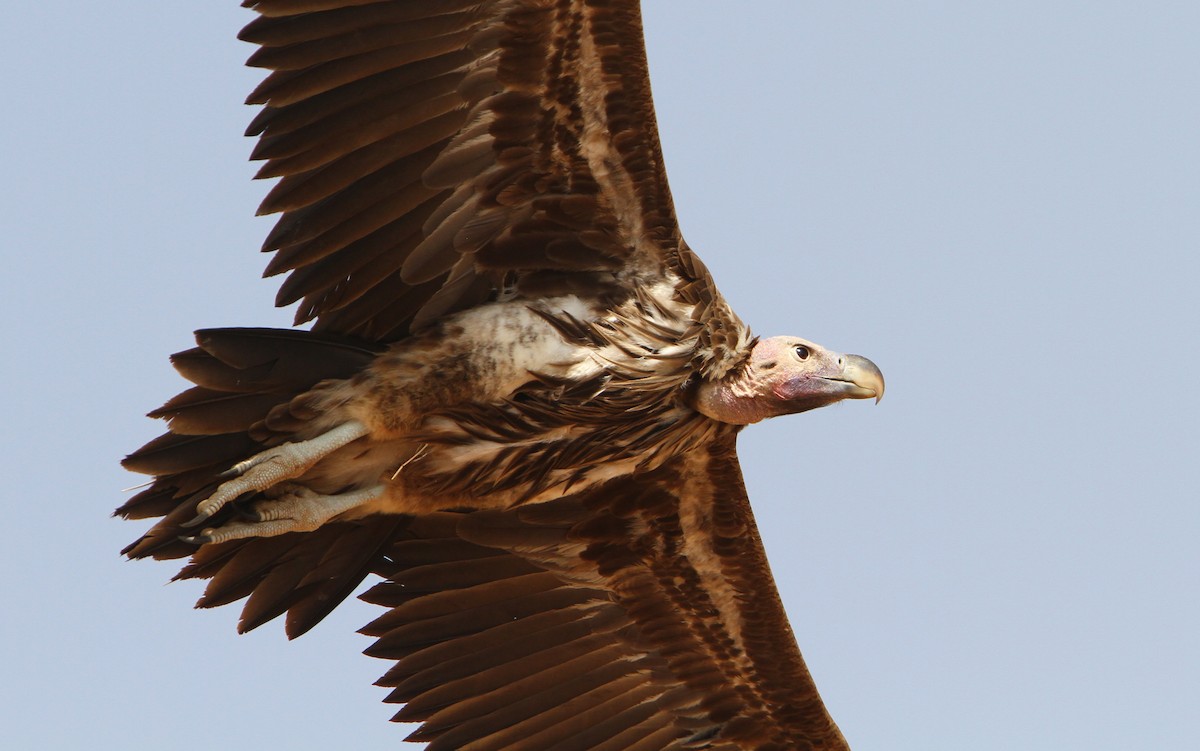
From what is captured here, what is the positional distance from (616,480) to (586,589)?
860mm

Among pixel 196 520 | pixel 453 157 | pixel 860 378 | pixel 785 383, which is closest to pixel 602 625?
pixel 785 383

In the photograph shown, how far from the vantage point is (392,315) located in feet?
34.1

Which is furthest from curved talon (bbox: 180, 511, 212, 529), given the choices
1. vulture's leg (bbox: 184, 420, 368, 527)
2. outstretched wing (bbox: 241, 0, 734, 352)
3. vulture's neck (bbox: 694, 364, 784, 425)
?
vulture's neck (bbox: 694, 364, 784, 425)

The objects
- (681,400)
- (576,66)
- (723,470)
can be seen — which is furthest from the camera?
(723,470)

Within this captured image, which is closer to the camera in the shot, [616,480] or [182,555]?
[182,555]

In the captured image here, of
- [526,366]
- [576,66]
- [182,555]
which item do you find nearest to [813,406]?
[526,366]

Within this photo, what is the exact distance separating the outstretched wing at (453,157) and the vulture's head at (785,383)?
1.68 ft

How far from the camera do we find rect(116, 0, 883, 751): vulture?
9.81m

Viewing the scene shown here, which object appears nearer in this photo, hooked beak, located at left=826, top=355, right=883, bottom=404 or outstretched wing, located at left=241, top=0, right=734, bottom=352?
outstretched wing, located at left=241, top=0, right=734, bottom=352

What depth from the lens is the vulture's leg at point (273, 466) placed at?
32.4 ft

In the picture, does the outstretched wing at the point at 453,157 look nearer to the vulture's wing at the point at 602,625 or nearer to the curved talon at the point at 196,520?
the curved talon at the point at 196,520

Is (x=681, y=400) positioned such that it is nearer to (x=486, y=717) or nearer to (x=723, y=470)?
(x=723, y=470)

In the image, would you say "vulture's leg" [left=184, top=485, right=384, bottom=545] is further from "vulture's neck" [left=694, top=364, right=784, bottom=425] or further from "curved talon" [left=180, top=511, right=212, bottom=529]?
"vulture's neck" [left=694, top=364, right=784, bottom=425]

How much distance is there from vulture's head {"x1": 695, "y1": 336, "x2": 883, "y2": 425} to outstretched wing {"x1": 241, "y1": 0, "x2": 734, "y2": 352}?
1.68ft
